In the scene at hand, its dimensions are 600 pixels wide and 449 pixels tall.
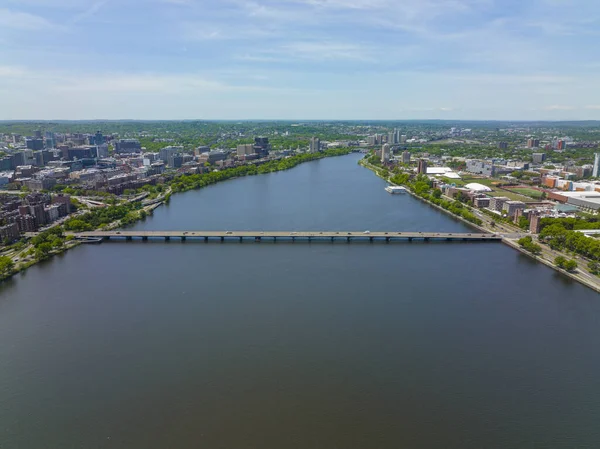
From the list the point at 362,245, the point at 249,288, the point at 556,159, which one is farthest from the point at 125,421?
the point at 556,159

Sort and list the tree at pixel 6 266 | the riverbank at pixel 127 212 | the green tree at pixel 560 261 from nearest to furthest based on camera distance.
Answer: the tree at pixel 6 266
the green tree at pixel 560 261
the riverbank at pixel 127 212

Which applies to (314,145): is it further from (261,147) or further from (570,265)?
(570,265)

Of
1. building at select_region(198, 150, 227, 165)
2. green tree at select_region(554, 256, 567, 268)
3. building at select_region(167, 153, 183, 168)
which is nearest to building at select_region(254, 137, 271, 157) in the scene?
building at select_region(198, 150, 227, 165)

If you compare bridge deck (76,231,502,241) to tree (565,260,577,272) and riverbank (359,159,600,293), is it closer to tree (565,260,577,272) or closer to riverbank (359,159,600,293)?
riverbank (359,159,600,293)

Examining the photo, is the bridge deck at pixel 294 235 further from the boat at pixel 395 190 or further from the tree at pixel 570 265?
the boat at pixel 395 190

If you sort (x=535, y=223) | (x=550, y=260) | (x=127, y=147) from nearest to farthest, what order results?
(x=550, y=260) → (x=535, y=223) → (x=127, y=147)

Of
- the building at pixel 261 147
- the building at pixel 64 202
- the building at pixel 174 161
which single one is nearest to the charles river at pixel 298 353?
the building at pixel 64 202

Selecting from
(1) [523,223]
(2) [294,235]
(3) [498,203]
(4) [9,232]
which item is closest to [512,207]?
(3) [498,203]
